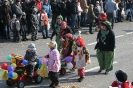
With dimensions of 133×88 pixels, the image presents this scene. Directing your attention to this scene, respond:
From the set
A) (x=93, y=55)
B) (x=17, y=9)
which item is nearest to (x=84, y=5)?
(x=17, y=9)

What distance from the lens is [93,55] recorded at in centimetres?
1533

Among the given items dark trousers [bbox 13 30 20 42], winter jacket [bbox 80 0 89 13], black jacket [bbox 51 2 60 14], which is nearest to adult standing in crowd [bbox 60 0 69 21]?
black jacket [bbox 51 2 60 14]

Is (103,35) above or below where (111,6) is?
below

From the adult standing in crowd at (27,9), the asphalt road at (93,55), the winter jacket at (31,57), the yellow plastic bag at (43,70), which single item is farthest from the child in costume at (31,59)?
the adult standing in crowd at (27,9)

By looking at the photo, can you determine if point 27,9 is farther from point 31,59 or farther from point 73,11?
point 31,59

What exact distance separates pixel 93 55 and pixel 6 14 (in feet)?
15.3

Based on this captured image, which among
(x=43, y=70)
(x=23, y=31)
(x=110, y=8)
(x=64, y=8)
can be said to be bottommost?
(x=43, y=70)

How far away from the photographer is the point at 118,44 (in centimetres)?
1714

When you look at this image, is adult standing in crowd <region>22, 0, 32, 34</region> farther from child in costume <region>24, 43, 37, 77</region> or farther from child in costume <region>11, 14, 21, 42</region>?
child in costume <region>24, 43, 37, 77</region>

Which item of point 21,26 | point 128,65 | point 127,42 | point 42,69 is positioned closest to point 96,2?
point 127,42

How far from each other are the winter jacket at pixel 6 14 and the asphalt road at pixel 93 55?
95 centimetres

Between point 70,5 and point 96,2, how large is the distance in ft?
5.92

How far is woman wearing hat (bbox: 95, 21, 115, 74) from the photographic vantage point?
1260cm

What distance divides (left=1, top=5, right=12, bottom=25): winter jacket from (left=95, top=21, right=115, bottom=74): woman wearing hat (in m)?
5.82
